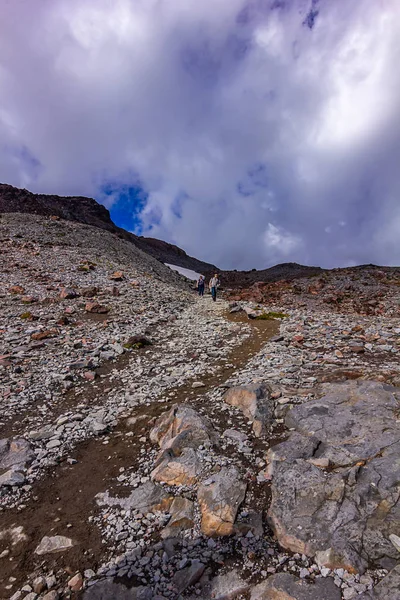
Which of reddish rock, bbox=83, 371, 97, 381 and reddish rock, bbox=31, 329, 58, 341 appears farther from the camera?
reddish rock, bbox=31, 329, 58, 341

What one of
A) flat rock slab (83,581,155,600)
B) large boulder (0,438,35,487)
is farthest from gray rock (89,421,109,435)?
flat rock slab (83,581,155,600)

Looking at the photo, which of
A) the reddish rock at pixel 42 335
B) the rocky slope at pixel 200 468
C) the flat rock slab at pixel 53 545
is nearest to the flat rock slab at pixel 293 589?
the rocky slope at pixel 200 468

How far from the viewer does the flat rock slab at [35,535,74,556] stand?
205 inches

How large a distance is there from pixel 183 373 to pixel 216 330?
23.3 feet

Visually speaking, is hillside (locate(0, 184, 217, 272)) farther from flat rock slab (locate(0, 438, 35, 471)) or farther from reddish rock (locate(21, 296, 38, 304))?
flat rock slab (locate(0, 438, 35, 471))

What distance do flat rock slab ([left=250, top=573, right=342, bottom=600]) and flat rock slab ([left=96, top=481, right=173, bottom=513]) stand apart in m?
2.21

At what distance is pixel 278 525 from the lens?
5.21 m

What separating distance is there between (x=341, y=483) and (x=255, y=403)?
128 inches

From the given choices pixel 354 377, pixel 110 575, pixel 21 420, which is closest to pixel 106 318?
pixel 21 420

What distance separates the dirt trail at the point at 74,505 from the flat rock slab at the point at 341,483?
318 centimetres

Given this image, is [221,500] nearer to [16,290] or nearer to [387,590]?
[387,590]

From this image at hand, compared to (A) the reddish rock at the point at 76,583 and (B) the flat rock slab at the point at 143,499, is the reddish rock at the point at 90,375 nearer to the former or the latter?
(B) the flat rock slab at the point at 143,499

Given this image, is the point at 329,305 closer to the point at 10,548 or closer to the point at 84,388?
the point at 84,388

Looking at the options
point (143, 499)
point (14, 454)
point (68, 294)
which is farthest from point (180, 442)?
point (68, 294)
